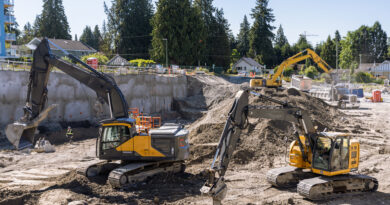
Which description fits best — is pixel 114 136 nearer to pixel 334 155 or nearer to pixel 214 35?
pixel 334 155

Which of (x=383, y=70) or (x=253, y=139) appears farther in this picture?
(x=383, y=70)

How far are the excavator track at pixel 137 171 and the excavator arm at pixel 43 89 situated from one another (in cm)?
197

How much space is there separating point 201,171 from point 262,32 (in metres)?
65.4

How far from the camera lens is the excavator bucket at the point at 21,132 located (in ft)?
38.7

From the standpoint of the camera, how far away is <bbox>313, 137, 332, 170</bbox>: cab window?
11.0 meters

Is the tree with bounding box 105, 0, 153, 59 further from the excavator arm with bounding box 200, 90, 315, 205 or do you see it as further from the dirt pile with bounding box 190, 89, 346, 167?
the excavator arm with bounding box 200, 90, 315, 205

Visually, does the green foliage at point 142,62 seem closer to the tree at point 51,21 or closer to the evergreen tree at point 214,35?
the evergreen tree at point 214,35

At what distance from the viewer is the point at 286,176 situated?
474 inches

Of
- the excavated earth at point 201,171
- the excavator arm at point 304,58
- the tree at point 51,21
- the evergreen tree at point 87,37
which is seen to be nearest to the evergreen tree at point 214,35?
the tree at point 51,21

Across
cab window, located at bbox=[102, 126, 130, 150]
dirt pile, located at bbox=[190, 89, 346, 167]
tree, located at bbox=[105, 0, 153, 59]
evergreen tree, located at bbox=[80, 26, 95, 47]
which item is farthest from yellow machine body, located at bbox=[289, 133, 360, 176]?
evergreen tree, located at bbox=[80, 26, 95, 47]

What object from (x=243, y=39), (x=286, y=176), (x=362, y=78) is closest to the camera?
(x=286, y=176)

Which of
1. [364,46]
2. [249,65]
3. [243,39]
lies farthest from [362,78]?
[243,39]

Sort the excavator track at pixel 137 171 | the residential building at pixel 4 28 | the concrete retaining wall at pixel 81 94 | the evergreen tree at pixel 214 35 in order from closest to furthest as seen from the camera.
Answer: the excavator track at pixel 137 171, the concrete retaining wall at pixel 81 94, the residential building at pixel 4 28, the evergreen tree at pixel 214 35

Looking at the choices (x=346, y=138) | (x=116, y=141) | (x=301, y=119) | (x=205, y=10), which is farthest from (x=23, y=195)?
(x=205, y=10)
